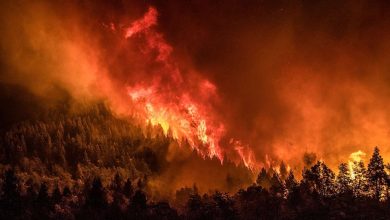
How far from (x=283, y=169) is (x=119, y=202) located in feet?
227

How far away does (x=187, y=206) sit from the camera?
15462 cm

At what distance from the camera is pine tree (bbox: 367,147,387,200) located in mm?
159062

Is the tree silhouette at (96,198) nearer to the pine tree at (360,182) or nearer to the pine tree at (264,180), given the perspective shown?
the pine tree at (264,180)

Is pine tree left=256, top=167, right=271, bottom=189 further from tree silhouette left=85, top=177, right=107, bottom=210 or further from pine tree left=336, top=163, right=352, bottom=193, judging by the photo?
tree silhouette left=85, top=177, right=107, bottom=210

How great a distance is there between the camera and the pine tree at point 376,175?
159 meters

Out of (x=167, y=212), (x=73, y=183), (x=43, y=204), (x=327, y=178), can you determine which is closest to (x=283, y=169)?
(x=327, y=178)

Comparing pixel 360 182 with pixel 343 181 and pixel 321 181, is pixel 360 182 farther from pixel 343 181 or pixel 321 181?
pixel 321 181

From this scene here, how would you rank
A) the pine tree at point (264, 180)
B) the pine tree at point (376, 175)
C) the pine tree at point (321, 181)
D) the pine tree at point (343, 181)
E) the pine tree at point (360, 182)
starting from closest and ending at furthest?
the pine tree at point (376, 175), the pine tree at point (360, 182), the pine tree at point (343, 181), the pine tree at point (321, 181), the pine tree at point (264, 180)

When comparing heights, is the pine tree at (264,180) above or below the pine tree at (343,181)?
above

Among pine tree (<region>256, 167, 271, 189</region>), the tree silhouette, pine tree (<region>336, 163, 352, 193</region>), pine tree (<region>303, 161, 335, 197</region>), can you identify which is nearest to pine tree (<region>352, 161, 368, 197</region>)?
pine tree (<region>336, 163, 352, 193</region>)

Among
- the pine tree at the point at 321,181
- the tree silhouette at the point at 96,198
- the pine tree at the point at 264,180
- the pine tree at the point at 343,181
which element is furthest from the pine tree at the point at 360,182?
the tree silhouette at the point at 96,198

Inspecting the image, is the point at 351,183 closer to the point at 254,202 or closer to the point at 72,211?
the point at 254,202

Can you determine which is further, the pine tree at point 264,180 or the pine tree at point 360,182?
the pine tree at point 264,180

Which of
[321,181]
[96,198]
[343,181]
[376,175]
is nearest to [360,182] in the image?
[343,181]
